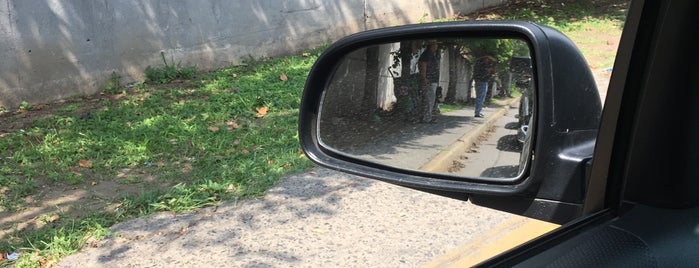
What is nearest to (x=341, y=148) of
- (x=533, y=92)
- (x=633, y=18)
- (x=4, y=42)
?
(x=533, y=92)

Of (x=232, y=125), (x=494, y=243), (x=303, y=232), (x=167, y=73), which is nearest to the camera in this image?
(x=494, y=243)

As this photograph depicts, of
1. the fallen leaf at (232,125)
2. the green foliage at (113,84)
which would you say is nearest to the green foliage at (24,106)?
the green foliage at (113,84)

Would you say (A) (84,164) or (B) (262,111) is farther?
(B) (262,111)

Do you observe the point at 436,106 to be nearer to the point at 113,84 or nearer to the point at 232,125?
the point at 232,125

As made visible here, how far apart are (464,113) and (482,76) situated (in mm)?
119

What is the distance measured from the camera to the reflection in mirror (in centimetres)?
166

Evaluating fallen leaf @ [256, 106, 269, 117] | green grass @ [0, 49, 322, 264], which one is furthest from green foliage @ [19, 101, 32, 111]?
fallen leaf @ [256, 106, 269, 117]

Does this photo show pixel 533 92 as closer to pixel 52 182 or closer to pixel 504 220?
pixel 504 220

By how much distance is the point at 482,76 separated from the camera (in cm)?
174

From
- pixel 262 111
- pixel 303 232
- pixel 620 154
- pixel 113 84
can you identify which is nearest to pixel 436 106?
pixel 620 154

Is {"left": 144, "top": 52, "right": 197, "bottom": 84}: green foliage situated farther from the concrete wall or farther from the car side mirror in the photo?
the car side mirror

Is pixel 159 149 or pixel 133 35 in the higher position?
pixel 133 35

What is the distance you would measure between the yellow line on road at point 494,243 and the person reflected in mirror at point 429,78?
5.91 feet

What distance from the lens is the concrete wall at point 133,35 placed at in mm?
6691
